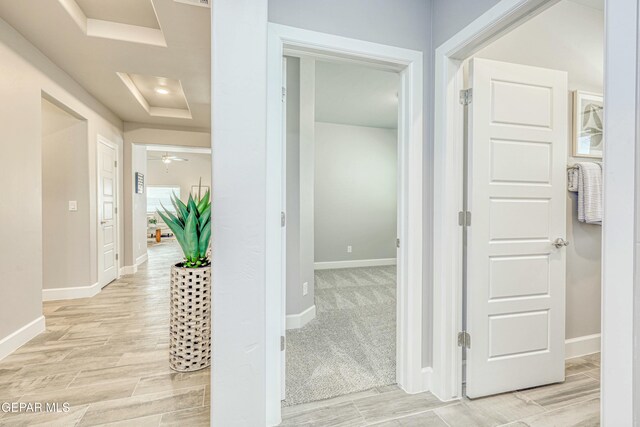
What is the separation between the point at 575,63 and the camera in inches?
81.2

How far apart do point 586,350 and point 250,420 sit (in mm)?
2489

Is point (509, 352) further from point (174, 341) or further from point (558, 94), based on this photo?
point (174, 341)

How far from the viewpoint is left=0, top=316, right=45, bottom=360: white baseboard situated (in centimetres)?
213

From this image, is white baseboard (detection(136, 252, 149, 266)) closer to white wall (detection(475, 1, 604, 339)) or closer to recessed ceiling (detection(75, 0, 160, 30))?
recessed ceiling (detection(75, 0, 160, 30))

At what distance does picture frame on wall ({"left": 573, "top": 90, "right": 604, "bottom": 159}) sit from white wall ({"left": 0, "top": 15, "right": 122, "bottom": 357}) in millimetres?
4170

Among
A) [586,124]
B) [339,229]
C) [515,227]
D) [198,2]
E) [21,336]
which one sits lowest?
[21,336]

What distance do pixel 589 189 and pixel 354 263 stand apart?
12.1 feet

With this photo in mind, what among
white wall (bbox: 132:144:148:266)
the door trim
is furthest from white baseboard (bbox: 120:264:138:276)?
the door trim

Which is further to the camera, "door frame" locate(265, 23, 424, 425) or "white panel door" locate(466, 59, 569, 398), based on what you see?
"white panel door" locate(466, 59, 569, 398)

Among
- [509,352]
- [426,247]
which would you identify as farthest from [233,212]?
[509,352]

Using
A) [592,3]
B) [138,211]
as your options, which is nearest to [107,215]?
[138,211]

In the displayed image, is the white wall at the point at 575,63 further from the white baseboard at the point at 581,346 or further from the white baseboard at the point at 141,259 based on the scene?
the white baseboard at the point at 141,259

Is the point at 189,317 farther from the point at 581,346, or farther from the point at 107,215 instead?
the point at 107,215

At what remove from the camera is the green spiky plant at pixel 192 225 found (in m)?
1.94
